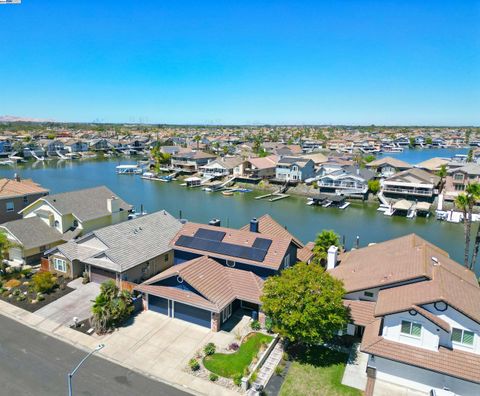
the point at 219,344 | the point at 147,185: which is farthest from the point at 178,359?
the point at 147,185

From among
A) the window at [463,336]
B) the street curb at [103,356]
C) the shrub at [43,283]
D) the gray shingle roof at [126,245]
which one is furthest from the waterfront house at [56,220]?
the window at [463,336]

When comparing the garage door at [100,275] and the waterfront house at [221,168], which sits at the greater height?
the waterfront house at [221,168]

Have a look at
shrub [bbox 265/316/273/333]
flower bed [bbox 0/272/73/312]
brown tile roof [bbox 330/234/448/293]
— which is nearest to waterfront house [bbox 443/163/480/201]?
brown tile roof [bbox 330/234/448/293]

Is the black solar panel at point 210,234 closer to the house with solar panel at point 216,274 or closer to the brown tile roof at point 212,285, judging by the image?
the house with solar panel at point 216,274

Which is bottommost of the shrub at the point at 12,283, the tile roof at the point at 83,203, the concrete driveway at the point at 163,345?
the concrete driveway at the point at 163,345

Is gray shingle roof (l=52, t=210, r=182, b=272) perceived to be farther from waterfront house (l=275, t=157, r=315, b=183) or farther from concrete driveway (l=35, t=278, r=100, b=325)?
waterfront house (l=275, t=157, r=315, b=183)

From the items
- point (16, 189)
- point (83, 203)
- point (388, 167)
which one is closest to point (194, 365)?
point (83, 203)

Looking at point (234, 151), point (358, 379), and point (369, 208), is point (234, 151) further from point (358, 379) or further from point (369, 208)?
point (358, 379)
